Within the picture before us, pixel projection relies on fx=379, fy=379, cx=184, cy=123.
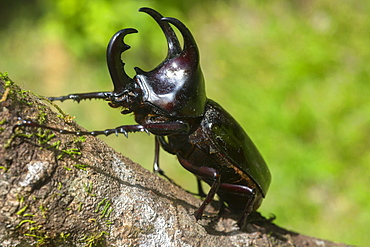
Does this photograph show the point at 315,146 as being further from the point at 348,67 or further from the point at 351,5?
the point at 351,5

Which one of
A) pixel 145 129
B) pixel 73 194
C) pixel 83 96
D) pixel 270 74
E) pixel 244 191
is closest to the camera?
pixel 73 194

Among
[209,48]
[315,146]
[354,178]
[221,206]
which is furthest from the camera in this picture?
[209,48]

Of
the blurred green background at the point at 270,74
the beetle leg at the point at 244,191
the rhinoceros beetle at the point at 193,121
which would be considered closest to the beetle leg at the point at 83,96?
the rhinoceros beetle at the point at 193,121

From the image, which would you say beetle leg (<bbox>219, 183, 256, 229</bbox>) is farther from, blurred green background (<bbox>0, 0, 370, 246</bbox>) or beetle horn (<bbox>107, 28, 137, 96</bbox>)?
blurred green background (<bbox>0, 0, 370, 246</bbox>)

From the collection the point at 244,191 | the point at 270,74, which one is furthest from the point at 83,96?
the point at 270,74

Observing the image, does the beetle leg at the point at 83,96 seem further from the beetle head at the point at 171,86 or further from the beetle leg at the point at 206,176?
the beetle leg at the point at 206,176

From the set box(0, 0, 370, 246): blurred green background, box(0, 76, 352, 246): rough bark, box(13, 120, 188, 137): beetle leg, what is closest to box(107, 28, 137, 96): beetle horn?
box(13, 120, 188, 137): beetle leg

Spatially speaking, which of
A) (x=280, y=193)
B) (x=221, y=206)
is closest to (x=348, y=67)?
(x=280, y=193)

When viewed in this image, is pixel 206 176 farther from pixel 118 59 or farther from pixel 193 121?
pixel 118 59
